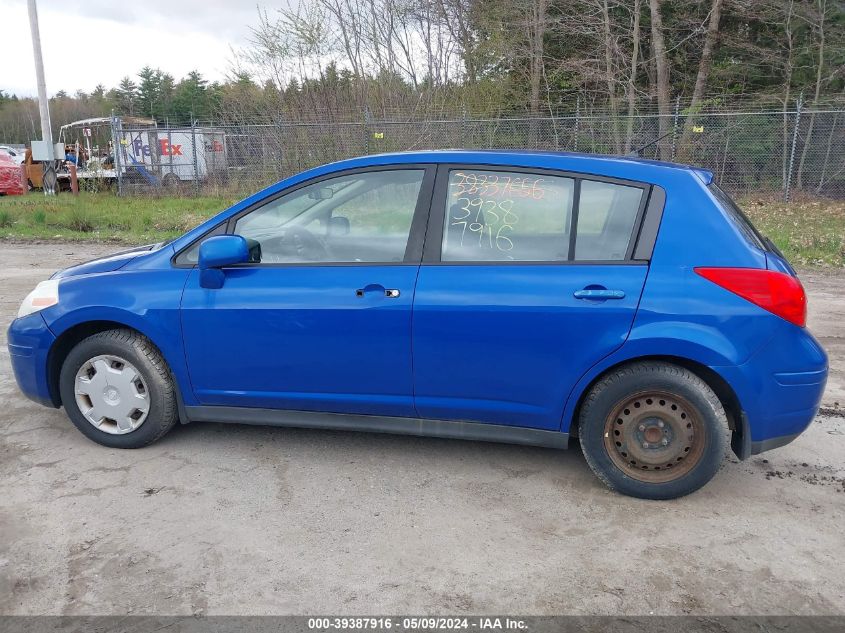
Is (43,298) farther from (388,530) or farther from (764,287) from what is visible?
(764,287)

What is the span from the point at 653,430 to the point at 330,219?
6.59ft

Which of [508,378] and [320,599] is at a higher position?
[508,378]

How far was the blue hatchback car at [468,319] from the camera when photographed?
11.0ft

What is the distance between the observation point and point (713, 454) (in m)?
3.39

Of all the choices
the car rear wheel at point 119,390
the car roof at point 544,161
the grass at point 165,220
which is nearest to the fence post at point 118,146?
the grass at point 165,220

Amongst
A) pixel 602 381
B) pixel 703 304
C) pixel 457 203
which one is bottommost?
pixel 602 381

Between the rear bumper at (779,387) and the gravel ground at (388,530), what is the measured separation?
15.2 inches

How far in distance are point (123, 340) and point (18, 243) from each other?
10.4 meters

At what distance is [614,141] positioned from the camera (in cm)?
1669

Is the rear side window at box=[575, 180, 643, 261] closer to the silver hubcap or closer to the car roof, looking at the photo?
the car roof

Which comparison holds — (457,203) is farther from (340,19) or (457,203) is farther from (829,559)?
(340,19)

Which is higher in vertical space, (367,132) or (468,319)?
(367,132)

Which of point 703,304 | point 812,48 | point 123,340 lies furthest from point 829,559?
point 812,48

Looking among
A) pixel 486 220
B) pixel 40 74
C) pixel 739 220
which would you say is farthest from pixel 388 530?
pixel 40 74
